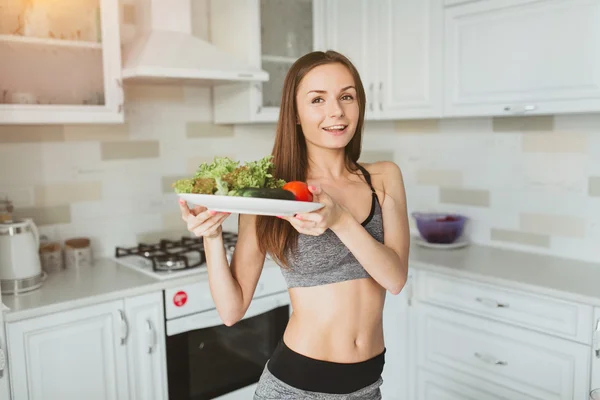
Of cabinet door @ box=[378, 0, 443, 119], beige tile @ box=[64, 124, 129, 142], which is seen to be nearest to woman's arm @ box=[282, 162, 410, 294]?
cabinet door @ box=[378, 0, 443, 119]

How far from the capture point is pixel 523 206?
2668mm

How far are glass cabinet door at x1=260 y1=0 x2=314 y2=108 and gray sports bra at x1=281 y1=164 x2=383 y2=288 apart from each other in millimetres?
1508

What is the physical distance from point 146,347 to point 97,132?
0.98 metres

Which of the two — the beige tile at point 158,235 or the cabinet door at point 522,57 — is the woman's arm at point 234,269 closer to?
the cabinet door at point 522,57

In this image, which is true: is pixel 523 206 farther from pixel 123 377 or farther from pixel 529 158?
pixel 123 377

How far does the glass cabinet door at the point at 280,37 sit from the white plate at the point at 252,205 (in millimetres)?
1731

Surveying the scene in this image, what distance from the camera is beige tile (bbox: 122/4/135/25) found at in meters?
2.72

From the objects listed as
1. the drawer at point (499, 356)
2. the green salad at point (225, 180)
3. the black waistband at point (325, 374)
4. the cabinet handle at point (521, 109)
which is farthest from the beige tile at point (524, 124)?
the green salad at point (225, 180)

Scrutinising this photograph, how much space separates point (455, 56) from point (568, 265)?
0.95 m

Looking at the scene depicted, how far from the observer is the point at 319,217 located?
122cm

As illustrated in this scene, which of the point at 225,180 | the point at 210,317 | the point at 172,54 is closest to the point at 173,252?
the point at 210,317

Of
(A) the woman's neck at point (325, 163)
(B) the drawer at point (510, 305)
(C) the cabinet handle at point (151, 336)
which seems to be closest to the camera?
(A) the woman's neck at point (325, 163)

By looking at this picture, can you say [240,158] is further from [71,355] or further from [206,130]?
[71,355]

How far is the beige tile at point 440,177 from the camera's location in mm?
2906
